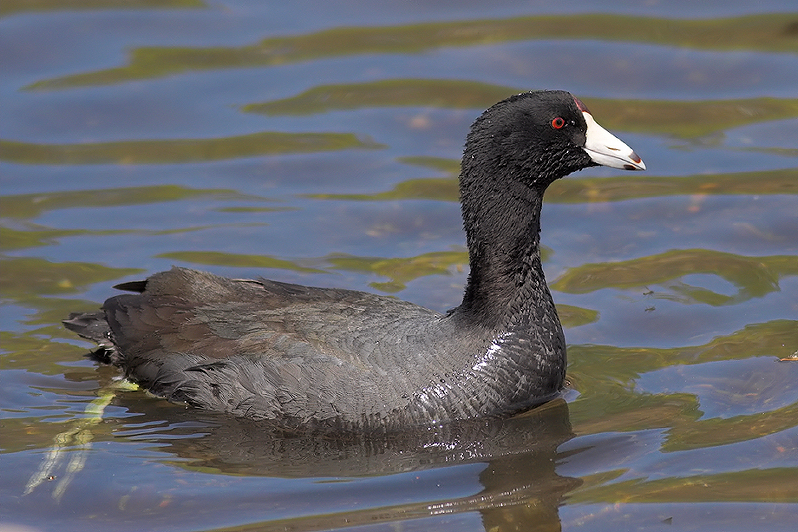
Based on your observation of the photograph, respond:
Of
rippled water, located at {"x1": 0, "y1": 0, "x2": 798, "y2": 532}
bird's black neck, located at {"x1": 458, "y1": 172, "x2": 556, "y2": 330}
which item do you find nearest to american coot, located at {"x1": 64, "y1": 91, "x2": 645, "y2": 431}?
bird's black neck, located at {"x1": 458, "y1": 172, "x2": 556, "y2": 330}

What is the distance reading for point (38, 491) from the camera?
607cm

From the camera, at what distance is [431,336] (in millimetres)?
6656

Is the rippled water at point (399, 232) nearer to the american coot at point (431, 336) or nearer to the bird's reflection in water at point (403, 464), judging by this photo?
the bird's reflection in water at point (403, 464)

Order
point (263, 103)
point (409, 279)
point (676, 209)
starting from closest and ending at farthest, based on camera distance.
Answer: point (409, 279) → point (676, 209) → point (263, 103)

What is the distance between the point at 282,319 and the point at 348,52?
503cm

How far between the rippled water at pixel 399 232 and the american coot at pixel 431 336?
0.56 ft

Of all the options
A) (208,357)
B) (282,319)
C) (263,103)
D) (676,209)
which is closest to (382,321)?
(282,319)

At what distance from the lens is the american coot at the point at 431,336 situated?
650 cm

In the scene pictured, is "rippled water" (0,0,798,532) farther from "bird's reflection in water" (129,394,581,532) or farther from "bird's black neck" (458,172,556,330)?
"bird's black neck" (458,172,556,330)

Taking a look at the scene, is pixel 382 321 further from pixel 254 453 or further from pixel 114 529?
pixel 114 529

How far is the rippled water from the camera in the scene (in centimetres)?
594

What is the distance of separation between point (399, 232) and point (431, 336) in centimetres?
219

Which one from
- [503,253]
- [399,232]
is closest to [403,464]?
[503,253]

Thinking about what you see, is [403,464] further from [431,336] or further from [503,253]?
[503,253]
